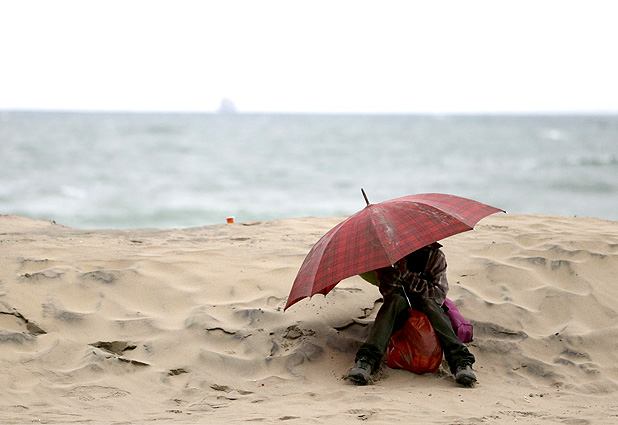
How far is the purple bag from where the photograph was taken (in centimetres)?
354

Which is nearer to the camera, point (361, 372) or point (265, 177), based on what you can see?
point (361, 372)

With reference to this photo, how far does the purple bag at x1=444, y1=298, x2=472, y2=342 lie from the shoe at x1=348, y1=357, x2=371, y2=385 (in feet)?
2.23

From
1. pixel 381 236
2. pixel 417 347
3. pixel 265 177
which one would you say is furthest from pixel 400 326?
pixel 265 177

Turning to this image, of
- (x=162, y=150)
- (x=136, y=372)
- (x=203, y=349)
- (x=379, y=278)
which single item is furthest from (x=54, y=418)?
(x=162, y=150)

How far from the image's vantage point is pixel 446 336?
3.22 metres

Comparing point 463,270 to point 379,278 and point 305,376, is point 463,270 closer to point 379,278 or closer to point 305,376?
point 379,278

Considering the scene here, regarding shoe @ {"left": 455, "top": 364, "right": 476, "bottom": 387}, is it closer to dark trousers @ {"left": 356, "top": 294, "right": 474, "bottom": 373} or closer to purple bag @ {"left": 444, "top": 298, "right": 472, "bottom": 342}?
dark trousers @ {"left": 356, "top": 294, "right": 474, "bottom": 373}

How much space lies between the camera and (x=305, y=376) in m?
3.33

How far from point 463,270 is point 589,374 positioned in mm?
1354

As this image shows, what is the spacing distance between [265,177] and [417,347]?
61.8 ft

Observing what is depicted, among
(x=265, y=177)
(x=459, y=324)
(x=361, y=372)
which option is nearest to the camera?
(x=361, y=372)

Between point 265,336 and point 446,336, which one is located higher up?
point 446,336

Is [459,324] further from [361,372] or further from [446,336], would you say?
[361,372]

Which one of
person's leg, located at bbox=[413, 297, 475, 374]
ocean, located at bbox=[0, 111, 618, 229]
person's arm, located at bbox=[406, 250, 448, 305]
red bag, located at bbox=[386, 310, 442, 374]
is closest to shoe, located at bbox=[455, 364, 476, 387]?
person's leg, located at bbox=[413, 297, 475, 374]
